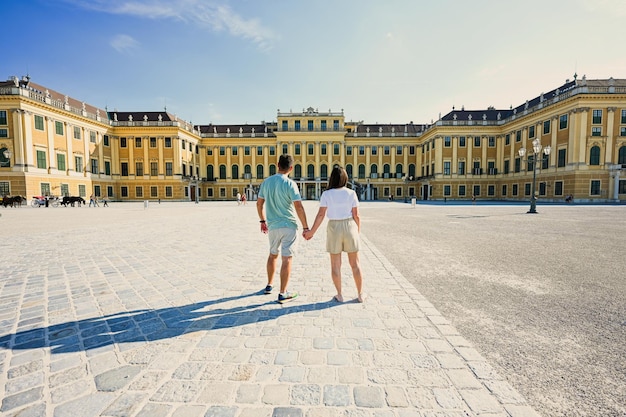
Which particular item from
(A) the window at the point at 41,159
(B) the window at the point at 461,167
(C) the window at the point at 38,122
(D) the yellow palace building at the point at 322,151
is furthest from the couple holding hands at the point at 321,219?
(B) the window at the point at 461,167

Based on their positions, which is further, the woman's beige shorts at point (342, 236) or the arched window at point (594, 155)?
the arched window at point (594, 155)

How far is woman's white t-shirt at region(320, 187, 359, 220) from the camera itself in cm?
359

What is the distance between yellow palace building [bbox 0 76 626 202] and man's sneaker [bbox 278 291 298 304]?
69.7ft

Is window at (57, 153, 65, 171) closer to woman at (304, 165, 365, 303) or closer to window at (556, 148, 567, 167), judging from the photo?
woman at (304, 165, 365, 303)

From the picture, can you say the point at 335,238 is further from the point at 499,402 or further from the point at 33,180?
the point at 33,180

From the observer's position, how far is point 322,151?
173 feet

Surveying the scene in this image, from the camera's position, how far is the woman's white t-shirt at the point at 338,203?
359 centimetres

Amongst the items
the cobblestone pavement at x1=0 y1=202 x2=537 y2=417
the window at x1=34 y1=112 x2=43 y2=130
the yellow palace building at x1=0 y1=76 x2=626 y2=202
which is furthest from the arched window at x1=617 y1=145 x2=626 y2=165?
the window at x1=34 y1=112 x2=43 y2=130

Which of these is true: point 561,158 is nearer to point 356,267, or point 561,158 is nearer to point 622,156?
point 622,156

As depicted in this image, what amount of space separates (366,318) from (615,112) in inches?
1738

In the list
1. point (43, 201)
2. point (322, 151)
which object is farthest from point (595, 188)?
point (43, 201)

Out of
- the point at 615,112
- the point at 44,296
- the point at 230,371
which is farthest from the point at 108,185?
the point at 615,112

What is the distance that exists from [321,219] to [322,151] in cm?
5043

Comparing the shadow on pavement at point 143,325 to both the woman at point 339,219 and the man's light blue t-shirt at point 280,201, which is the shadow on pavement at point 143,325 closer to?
the woman at point 339,219
